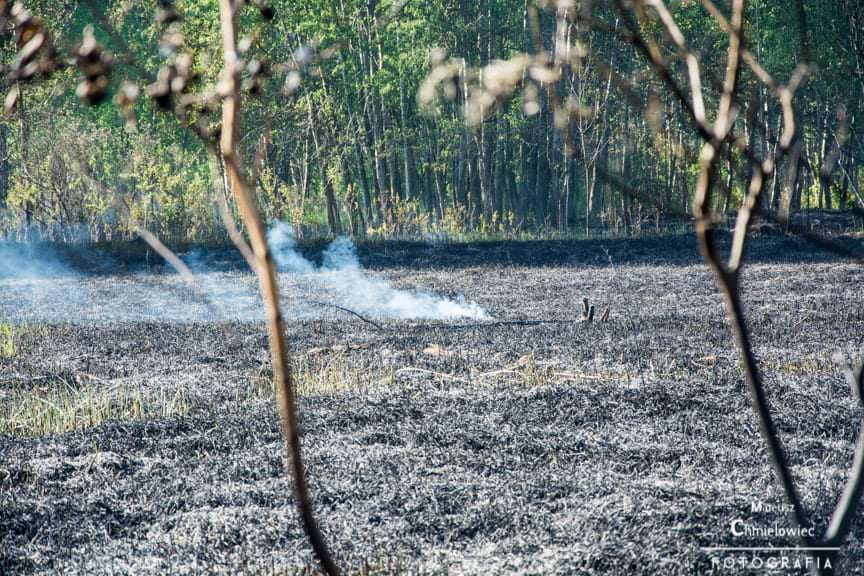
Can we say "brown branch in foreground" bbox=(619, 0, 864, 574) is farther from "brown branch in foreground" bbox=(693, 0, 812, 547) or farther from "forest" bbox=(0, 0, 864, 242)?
"forest" bbox=(0, 0, 864, 242)

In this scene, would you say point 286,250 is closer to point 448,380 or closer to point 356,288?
point 356,288

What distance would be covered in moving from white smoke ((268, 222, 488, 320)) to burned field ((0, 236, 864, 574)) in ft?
3.37

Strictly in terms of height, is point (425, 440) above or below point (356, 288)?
below

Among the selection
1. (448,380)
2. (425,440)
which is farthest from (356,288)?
(425,440)

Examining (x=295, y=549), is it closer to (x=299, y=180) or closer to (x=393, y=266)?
(x=393, y=266)

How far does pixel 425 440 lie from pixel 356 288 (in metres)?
11.4

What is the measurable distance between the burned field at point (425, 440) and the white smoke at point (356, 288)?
1.03 meters

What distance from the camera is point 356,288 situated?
1731 cm

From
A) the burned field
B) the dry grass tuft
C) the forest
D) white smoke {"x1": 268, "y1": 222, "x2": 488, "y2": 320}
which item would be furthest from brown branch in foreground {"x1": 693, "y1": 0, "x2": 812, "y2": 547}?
the forest

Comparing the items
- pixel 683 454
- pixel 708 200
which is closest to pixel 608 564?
pixel 683 454

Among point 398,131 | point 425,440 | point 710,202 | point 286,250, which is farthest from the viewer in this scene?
point 398,131

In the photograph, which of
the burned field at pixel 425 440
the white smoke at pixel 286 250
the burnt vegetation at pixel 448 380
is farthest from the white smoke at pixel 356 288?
the burned field at pixel 425 440

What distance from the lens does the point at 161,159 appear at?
105ft

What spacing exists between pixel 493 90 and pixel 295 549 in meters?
3.16
